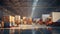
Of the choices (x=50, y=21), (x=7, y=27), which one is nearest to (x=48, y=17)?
(x=50, y=21)

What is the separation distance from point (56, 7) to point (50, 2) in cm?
17

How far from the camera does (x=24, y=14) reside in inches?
127

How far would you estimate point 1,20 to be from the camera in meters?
3.20

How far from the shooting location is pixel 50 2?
3289mm

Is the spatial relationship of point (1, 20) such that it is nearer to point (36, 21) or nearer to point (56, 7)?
point (36, 21)

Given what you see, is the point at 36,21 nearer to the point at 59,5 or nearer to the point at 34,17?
the point at 34,17

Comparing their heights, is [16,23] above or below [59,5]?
below

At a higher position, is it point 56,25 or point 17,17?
point 17,17

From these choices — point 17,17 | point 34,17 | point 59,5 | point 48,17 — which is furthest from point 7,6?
point 59,5

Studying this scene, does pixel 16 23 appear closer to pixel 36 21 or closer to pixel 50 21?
pixel 36 21

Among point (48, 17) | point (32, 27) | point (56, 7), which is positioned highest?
point (56, 7)

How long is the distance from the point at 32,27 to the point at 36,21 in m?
0.16

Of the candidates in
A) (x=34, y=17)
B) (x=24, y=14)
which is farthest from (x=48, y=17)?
(x=24, y=14)

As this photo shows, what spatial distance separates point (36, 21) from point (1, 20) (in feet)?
2.52
